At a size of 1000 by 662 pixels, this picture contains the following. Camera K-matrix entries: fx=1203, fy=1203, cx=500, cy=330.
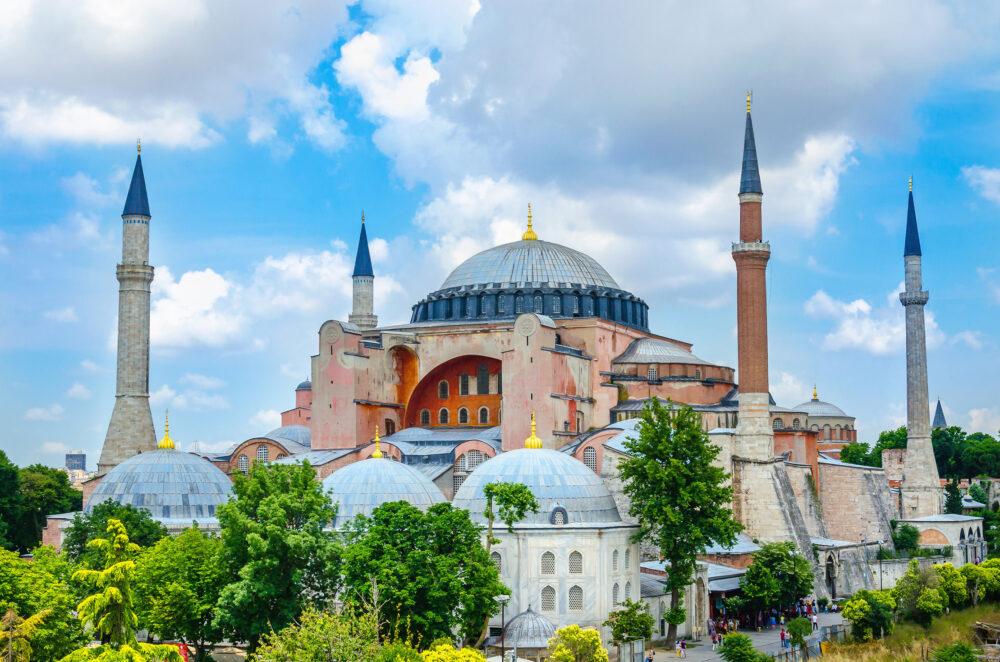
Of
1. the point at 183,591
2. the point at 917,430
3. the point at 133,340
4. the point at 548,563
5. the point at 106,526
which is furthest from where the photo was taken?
the point at 917,430

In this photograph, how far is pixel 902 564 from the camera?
40.3 meters

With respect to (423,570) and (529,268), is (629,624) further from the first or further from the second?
(529,268)

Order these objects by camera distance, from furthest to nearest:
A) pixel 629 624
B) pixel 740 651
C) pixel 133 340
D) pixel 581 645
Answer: pixel 133 340 → pixel 629 624 → pixel 740 651 → pixel 581 645

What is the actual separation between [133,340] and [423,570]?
20.4m

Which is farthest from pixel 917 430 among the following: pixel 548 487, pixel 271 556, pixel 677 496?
pixel 271 556

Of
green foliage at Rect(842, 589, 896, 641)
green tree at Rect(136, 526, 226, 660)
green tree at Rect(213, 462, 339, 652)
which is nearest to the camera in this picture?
green tree at Rect(213, 462, 339, 652)

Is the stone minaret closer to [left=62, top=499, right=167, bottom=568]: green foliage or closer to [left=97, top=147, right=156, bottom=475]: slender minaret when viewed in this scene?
[left=97, top=147, right=156, bottom=475]: slender minaret

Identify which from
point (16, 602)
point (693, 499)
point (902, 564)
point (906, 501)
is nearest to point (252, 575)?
point (16, 602)

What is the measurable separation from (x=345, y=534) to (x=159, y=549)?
13.1 feet

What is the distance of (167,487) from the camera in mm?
32156

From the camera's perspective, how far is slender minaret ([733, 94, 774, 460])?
3581cm

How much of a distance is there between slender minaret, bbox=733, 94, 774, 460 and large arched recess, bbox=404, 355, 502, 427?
8.34m

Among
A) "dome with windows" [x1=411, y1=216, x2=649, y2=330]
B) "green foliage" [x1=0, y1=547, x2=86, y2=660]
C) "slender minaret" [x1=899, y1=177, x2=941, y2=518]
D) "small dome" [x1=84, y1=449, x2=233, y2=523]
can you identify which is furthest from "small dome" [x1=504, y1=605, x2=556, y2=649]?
"slender minaret" [x1=899, y1=177, x2=941, y2=518]

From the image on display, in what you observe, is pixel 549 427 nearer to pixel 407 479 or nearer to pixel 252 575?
pixel 407 479
